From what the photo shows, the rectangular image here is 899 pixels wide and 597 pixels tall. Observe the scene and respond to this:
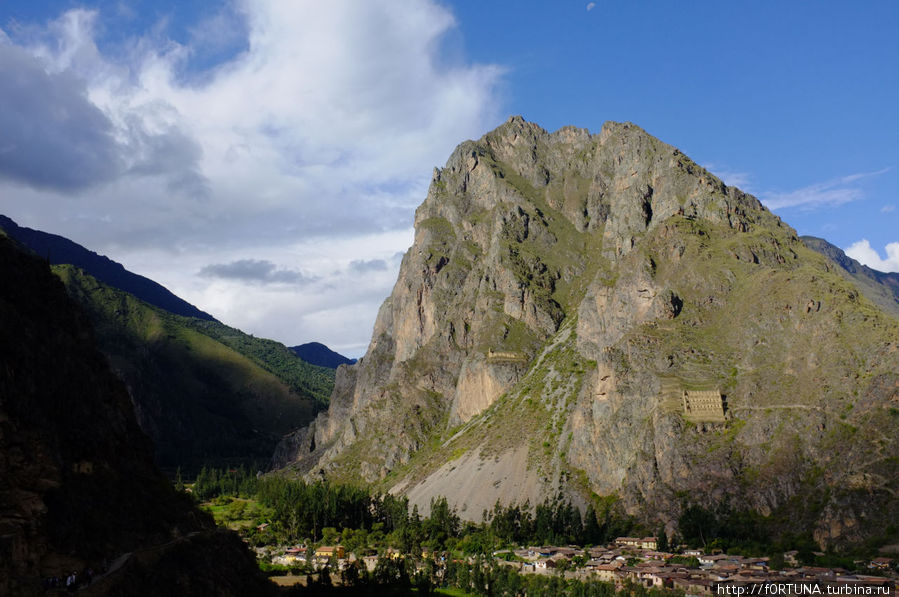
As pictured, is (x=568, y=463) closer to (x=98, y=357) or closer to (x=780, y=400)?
(x=780, y=400)

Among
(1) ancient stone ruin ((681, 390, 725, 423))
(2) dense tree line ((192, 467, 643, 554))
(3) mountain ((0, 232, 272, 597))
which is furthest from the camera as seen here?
(1) ancient stone ruin ((681, 390, 725, 423))

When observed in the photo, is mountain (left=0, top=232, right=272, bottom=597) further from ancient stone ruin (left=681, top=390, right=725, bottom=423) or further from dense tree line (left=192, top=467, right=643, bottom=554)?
ancient stone ruin (left=681, top=390, right=725, bottom=423)

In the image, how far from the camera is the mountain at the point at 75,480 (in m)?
55.5

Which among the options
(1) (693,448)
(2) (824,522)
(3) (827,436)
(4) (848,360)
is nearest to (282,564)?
(1) (693,448)

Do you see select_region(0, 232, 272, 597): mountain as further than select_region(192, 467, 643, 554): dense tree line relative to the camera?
No

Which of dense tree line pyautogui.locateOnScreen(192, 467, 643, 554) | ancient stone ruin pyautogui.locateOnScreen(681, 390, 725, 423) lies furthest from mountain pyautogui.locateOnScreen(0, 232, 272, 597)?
ancient stone ruin pyautogui.locateOnScreen(681, 390, 725, 423)

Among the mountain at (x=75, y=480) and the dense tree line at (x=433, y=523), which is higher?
the mountain at (x=75, y=480)

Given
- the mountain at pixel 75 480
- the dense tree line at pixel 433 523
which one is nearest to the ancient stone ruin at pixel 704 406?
the dense tree line at pixel 433 523

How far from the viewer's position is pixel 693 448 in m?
158

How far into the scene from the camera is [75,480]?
61625 mm

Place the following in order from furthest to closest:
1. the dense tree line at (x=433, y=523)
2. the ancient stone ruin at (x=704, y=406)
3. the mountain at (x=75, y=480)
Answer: the ancient stone ruin at (x=704, y=406) < the dense tree line at (x=433, y=523) < the mountain at (x=75, y=480)

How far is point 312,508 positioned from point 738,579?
103 metres

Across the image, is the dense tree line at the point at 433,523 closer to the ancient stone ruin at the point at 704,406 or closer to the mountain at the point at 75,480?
the ancient stone ruin at the point at 704,406

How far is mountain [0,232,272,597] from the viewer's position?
182ft
